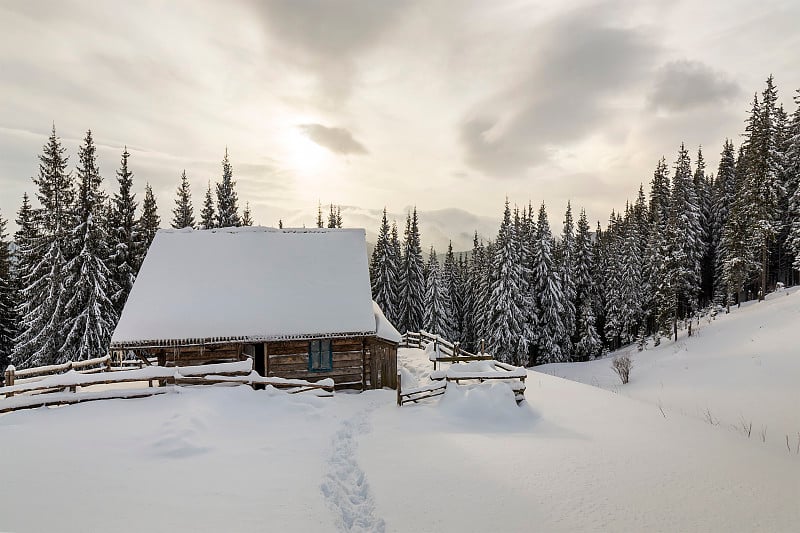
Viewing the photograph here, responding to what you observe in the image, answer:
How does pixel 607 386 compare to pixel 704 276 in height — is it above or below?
below

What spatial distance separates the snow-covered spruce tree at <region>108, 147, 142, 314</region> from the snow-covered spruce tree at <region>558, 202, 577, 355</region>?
138 feet

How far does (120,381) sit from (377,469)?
29.8 ft

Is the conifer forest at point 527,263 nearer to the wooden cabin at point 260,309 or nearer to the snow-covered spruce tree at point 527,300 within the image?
the snow-covered spruce tree at point 527,300

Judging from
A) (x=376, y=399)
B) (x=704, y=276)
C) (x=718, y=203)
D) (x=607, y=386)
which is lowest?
(x=607, y=386)

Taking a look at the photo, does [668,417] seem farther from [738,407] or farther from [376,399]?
[376,399]

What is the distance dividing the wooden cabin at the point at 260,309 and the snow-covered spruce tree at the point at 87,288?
29.4ft

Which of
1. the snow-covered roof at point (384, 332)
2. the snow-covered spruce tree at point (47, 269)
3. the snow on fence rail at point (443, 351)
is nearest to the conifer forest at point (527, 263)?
the snow-covered spruce tree at point (47, 269)

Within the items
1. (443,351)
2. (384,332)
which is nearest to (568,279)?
(443,351)

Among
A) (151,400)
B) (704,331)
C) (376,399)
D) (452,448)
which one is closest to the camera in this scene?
(452,448)

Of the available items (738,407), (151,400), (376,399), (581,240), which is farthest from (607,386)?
(151,400)

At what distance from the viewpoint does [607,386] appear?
98.5 ft

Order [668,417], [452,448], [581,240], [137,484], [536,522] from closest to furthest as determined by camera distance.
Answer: [536,522] < [137,484] < [452,448] < [668,417] < [581,240]

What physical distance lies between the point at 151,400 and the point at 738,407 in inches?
944

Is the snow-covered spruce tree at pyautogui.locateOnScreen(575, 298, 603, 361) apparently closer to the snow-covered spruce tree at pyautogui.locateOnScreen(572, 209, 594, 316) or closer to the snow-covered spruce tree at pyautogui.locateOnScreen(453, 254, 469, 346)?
the snow-covered spruce tree at pyautogui.locateOnScreen(572, 209, 594, 316)
